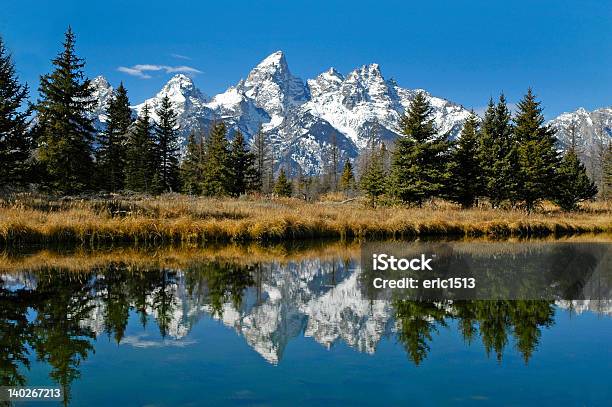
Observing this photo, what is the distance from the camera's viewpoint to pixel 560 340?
6766 millimetres

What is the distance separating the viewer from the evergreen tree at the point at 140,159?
47.0 m

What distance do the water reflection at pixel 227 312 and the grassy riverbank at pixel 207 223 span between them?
5.33m

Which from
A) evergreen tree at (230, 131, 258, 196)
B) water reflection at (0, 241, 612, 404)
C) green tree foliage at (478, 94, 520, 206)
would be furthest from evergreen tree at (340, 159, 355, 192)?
water reflection at (0, 241, 612, 404)

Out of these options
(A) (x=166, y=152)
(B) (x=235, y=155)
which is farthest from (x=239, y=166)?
(A) (x=166, y=152)

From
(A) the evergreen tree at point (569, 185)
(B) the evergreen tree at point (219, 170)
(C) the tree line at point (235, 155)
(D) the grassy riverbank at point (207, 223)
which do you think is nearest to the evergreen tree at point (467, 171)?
(C) the tree line at point (235, 155)

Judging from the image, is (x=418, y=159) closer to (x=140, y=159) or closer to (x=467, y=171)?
(x=467, y=171)

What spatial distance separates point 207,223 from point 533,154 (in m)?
27.5

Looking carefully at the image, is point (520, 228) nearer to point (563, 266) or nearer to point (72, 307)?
point (563, 266)

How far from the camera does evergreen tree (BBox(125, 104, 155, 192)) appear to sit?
46969mm

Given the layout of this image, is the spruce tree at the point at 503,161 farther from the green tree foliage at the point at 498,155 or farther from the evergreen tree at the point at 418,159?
the evergreen tree at the point at 418,159

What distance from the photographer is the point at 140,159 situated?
47.2 meters

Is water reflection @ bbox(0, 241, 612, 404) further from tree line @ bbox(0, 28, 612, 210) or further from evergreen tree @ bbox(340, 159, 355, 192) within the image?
evergreen tree @ bbox(340, 159, 355, 192)

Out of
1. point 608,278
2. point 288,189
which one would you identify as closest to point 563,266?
point 608,278

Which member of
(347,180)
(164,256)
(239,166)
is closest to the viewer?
(164,256)
